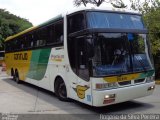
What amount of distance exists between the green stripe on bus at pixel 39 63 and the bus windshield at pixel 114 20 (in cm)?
331

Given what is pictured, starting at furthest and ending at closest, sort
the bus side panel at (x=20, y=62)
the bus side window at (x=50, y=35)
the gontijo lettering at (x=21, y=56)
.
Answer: the gontijo lettering at (x=21, y=56), the bus side panel at (x=20, y=62), the bus side window at (x=50, y=35)

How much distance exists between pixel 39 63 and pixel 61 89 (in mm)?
2517

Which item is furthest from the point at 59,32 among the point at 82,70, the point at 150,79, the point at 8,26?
the point at 8,26

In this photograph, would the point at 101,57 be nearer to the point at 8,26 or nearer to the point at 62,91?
the point at 62,91

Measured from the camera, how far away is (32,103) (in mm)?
10859

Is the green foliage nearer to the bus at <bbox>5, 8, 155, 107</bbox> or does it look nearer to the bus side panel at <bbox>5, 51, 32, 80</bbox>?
the bus side panel at <bbox>5, 51, 32, 80</bbox>

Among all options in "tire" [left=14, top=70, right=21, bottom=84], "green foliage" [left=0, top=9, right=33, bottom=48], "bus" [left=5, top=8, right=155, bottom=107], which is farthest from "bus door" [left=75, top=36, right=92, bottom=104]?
"green foliage" [left=0, top=9, right=33, bottom=48]

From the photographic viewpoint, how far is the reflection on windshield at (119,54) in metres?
8.39

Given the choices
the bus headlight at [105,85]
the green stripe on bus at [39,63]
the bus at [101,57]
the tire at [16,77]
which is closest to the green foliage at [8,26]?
the tire at [16,77]

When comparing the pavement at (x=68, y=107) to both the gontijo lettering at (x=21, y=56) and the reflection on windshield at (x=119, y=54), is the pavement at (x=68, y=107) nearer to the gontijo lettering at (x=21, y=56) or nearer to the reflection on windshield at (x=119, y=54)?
the reflection on windshield at (x=119, y=54)

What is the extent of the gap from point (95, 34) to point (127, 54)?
119 centimetres

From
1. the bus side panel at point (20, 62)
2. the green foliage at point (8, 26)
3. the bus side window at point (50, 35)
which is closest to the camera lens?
the bus side window at point (50, 35)

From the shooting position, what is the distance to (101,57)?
8.41 m

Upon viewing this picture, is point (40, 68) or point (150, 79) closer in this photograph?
point (150, 79)
